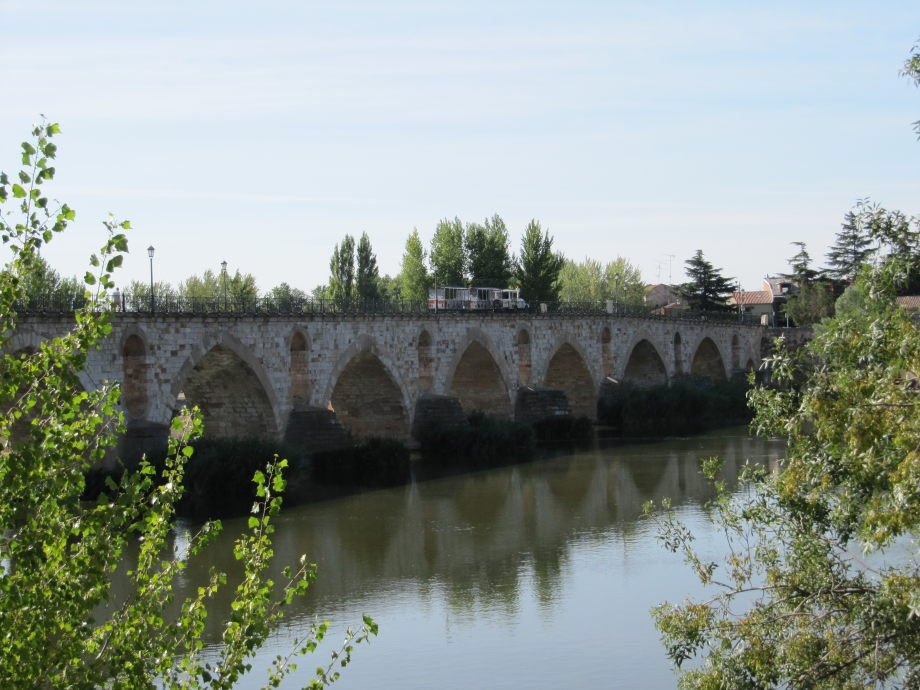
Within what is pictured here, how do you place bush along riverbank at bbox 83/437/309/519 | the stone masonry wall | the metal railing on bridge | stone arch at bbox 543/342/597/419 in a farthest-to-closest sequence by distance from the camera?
stone arch at bbox 543/342/597/419, the stone masonry wall, bush along riverbank at bbox 83/437/309/519, the metal railing on bridge

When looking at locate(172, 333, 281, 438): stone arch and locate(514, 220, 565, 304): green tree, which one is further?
locate(514, 220, 565, 304): green tree

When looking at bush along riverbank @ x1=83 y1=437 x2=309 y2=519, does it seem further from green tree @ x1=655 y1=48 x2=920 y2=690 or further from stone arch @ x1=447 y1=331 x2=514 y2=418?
green tree @ x1=655 y1=48 x2=920 y2=690

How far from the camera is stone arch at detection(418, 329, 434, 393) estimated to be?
33.3 m

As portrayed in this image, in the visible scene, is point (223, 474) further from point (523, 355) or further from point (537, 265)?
point (537, 265)

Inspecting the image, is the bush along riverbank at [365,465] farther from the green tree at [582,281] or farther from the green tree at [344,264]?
the green tree at [582,281]

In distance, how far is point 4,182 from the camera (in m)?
6.39

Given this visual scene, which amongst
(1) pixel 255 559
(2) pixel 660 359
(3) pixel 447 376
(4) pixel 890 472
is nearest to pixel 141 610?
(1) pixel 255 559

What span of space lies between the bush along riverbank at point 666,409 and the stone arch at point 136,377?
57.2 ft

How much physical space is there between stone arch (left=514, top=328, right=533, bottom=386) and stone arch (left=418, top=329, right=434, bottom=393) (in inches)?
191

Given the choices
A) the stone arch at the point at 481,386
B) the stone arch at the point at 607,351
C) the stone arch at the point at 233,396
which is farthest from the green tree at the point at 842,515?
the stone arch at the point at 607,351

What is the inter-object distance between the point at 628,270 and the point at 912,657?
68866 mm

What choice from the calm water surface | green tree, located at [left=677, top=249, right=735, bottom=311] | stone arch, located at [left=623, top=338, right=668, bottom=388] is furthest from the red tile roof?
the calm water surface

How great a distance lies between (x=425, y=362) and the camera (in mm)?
33531

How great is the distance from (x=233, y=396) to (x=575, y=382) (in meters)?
15.8
